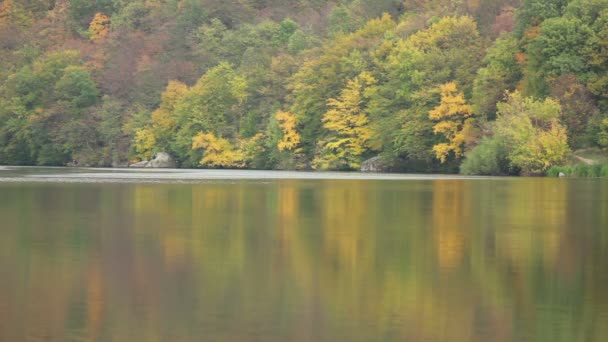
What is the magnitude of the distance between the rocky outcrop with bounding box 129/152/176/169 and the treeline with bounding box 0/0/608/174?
97 centimetres

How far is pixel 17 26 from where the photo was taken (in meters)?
147

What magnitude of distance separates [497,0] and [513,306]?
233 ft

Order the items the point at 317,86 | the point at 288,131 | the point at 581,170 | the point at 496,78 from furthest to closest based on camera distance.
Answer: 1. the point at 288,131
2. the point at 317,86
3. the point at 496,78
4. the point at 581,170

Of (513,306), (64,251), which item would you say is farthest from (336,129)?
(513,306)

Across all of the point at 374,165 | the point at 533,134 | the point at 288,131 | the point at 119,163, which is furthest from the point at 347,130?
the point at 119,163

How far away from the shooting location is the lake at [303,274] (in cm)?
1140

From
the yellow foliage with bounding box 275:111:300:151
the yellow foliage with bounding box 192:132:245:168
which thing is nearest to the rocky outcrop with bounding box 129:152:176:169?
the yellow foliage with bounding box 192:132:245:168

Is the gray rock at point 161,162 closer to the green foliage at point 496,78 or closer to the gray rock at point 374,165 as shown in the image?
the gray rock at point 374,165

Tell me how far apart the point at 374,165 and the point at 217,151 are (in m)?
18.6

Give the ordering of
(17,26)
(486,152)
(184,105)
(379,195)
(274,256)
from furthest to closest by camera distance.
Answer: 1. (17,26)
2. (184,105)
3. (486,152)
4. (379,195)
5. (274,256)

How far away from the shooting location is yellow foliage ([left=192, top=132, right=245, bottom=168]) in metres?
91.2

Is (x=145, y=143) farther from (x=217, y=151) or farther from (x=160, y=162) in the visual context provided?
(x=217, y=151)

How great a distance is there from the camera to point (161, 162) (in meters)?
96.9

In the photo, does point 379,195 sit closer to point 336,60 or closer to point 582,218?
point 582,218
